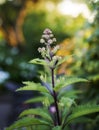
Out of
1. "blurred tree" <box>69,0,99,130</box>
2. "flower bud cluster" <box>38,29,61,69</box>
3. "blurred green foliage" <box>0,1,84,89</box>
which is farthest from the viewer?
"blurred green foliage" <box>0,1,84,89</box>

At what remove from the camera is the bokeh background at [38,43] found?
5.95 m

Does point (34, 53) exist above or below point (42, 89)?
below

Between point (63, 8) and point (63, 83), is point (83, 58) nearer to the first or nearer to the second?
point (63, 83)

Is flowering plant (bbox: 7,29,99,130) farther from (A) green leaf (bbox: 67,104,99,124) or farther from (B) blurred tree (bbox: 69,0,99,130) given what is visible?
(B) blurred tree (bbox: 69,0,99,130)

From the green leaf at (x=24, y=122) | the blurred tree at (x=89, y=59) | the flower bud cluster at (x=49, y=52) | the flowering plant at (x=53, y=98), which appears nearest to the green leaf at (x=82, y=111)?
the flowering plant at (x=53, y=98)

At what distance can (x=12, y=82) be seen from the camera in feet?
37.9

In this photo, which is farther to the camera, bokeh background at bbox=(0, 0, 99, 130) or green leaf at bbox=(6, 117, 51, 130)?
bokeh background at bbox=(0, 0, 99, 130)

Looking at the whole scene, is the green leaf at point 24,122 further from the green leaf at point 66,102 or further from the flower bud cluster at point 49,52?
the flower bud cluster at point 49,52

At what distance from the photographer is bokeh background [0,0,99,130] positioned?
19.5ft

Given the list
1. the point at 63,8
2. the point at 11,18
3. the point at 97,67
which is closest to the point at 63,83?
the point at 97,67

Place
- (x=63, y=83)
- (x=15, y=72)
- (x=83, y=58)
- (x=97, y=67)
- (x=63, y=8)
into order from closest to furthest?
(x=63, y=83) < (x=97, y=67) < (x=83, y=58) < (x=15, y=72) < (x=63, y=8)

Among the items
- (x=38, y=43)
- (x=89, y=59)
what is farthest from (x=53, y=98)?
(x=38, y=43)

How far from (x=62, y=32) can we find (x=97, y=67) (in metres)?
8.75

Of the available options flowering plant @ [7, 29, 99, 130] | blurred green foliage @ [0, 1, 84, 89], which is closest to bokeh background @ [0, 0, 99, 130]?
blurred green foliage @ [0, 1, 84, 89]
